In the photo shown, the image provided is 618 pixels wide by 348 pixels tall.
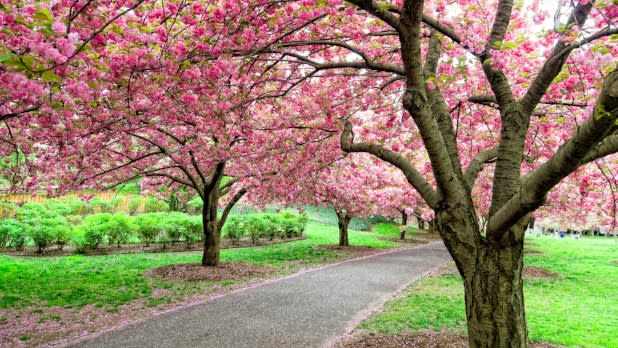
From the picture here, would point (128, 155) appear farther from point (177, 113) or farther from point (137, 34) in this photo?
point (137, 34)

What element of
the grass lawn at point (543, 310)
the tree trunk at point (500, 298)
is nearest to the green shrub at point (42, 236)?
the grass lawn at point (543, 310)

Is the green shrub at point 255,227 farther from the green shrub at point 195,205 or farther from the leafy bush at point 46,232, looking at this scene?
the green shrub at point 195,205

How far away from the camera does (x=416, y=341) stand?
5.45 m

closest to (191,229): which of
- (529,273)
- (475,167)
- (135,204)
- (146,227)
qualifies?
(146,227)

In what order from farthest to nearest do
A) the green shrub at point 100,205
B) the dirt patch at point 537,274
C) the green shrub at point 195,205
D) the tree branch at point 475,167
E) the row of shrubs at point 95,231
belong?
the green shrub at point 195,205 < the green shrub at point 100,205 < the row of shrubs at point 95,231 < the dirt patch at point 537,274 < the tree branch at point 475,167

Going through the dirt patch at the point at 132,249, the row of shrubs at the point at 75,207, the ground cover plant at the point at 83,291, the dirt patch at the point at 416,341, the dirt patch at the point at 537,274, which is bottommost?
the dirt patch at the point at 537,274

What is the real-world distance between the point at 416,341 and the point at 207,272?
6723 mm

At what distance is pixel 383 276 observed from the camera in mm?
10969

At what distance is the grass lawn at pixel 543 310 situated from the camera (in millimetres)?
6203

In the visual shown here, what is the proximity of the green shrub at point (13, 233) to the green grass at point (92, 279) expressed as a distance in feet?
4.01

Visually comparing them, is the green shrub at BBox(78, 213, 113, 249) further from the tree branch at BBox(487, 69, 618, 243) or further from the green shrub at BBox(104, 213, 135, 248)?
the tree branch at BBox(487, 69, 618, 243)

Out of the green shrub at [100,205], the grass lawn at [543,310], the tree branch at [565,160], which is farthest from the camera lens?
the green shrub at [100,205]

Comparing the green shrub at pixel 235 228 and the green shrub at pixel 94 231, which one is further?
the green shrub at pixel 235 228

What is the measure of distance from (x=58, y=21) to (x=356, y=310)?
641 centimetres
